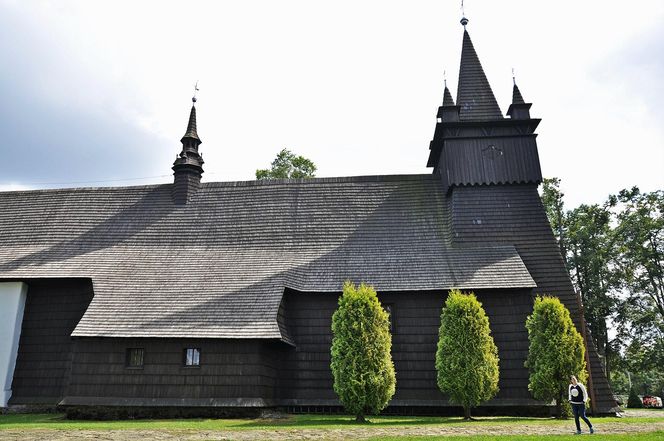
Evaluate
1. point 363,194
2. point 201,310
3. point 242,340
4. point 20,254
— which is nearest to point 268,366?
point 242,340

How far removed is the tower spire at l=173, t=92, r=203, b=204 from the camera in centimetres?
2242

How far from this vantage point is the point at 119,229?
2097 cm

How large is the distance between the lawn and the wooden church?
2502 millimetres

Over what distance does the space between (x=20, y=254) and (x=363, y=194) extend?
554 inches

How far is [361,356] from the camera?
13938 millimetres

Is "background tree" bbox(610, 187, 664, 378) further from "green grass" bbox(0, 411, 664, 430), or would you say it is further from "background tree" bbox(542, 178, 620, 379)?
"green grass" bbox(0, 411, 664, 430)

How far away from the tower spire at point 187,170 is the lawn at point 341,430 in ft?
35.6

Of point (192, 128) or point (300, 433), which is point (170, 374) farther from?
point (192, 128)

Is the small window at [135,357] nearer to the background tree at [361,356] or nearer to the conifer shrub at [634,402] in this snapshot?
the background tree at [361,356]

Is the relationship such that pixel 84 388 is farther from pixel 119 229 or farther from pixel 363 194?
pixel 363 194

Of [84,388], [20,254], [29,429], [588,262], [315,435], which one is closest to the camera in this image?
[315,435]

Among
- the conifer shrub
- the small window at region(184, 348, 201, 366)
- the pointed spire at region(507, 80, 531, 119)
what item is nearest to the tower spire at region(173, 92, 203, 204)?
the small window at region(184, 348, 201, 366)

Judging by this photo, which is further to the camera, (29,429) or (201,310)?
(201,310)

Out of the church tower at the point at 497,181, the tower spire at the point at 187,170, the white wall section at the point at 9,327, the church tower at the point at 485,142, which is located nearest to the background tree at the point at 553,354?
the church tower at the point at 497,181
